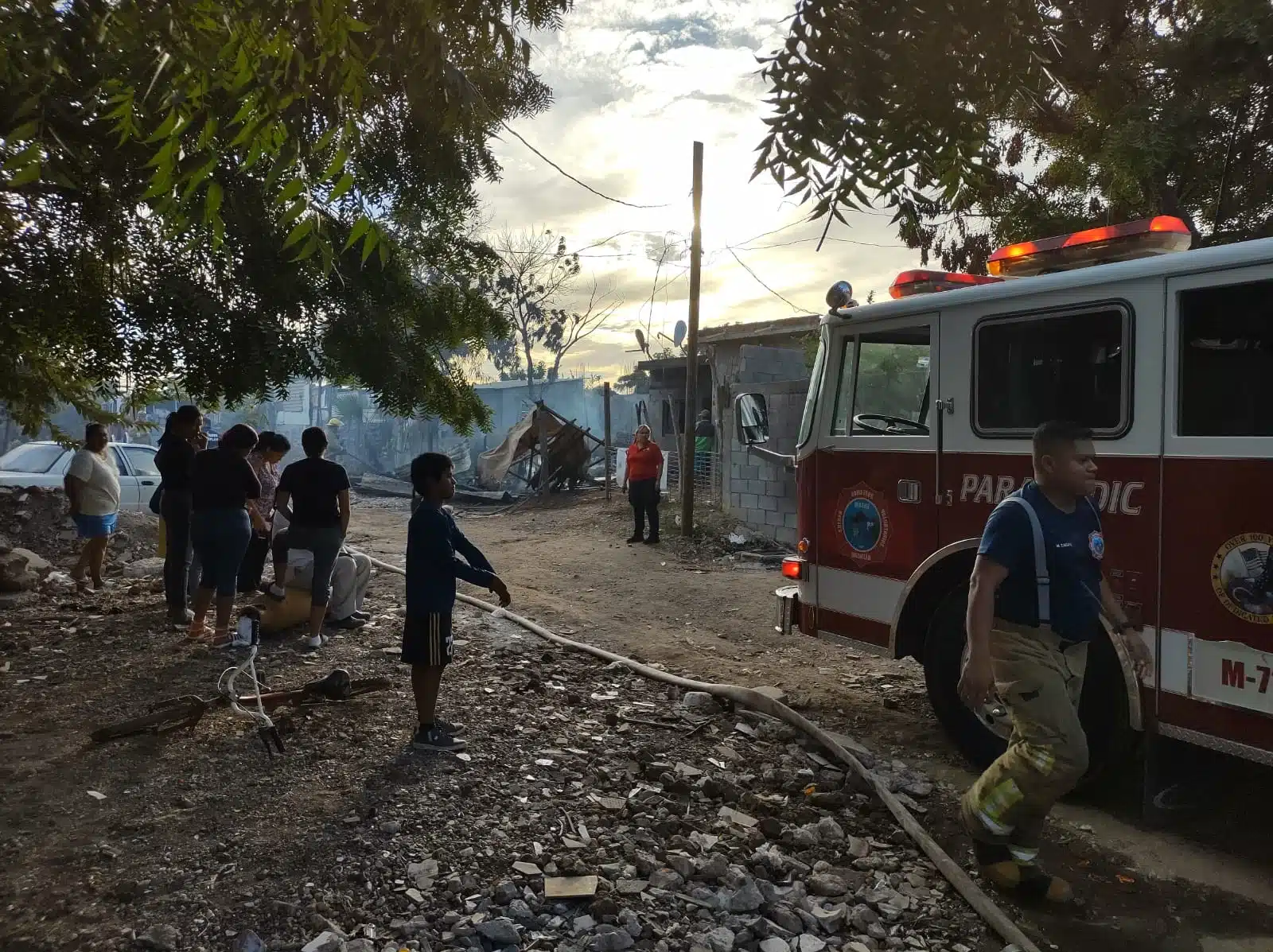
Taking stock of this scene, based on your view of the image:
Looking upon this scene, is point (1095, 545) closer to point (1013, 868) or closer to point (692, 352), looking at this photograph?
point (1013, 868)

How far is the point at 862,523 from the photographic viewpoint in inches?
194

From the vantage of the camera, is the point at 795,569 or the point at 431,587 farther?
the point at 795,569

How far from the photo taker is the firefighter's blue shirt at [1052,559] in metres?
3.13

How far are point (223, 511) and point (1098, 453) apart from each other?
554 centimetres

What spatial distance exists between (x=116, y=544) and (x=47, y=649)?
5.89 meters

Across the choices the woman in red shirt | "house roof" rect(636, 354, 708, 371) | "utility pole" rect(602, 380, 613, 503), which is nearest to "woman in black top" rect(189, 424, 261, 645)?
the woman in red shirt

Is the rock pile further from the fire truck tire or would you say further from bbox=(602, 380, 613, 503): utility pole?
bbox=(602, 380, 613, 503): utility pole

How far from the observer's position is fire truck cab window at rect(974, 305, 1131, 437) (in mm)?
3871

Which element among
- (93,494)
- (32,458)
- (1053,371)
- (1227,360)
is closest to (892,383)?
(1053,371)

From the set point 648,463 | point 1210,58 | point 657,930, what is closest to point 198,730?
point 657,930

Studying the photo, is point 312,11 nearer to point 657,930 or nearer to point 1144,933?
point 657,930

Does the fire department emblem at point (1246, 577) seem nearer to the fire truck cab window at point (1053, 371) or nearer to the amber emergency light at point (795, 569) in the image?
the fire truck cab window at point (1053, 371)

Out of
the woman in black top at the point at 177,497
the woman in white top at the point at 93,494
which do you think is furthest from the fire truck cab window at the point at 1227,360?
the woman in white top at the point at 93,494

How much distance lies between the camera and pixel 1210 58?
7.77 metres
